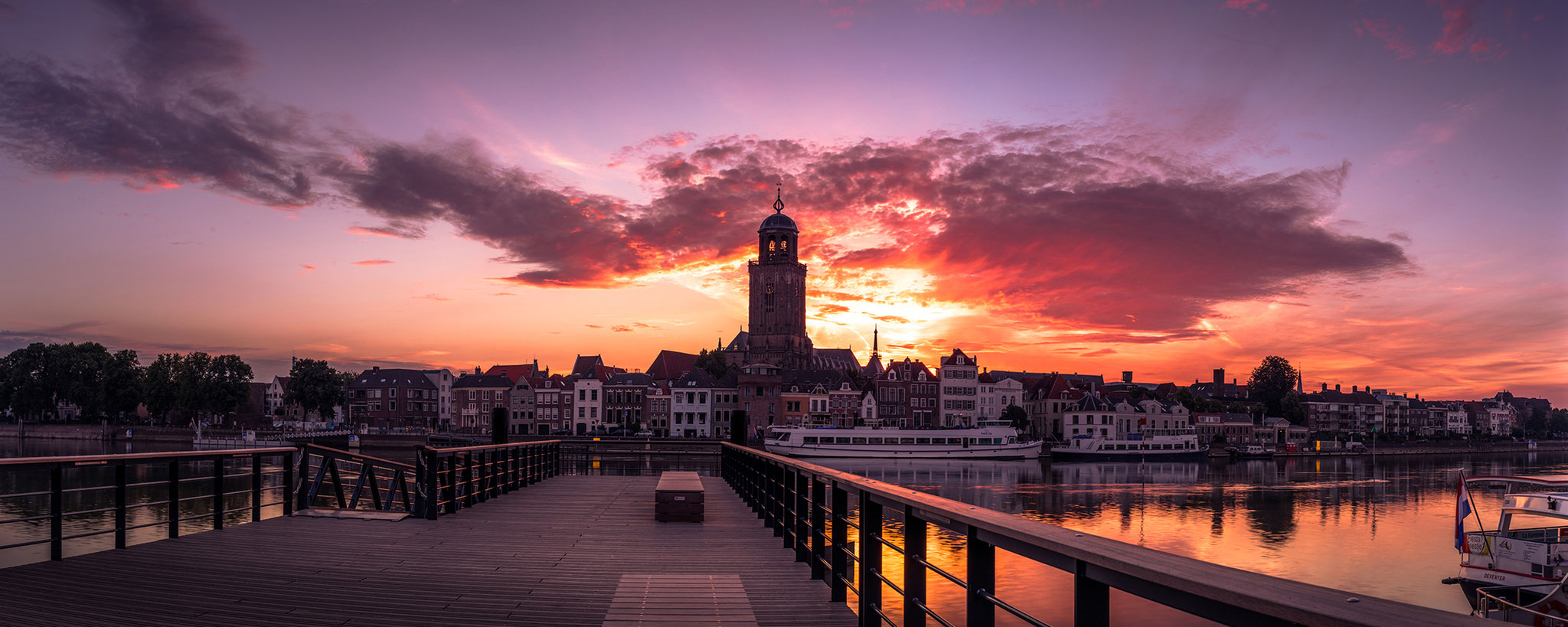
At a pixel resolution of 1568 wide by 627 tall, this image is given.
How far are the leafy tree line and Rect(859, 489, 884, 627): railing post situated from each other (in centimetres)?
12198

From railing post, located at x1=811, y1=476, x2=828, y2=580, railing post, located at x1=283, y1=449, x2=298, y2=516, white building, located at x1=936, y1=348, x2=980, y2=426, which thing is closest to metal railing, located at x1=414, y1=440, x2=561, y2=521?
railing post, located at x1=283, y1=449, x2=298, y2=516

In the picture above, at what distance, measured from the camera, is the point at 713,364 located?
13162 cm

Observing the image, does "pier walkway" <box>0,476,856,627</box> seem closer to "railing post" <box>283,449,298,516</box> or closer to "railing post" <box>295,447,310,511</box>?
"railing post" <box>283,449,298,516</box>

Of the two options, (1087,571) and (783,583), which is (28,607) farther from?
(1087,571)

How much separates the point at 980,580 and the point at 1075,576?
99 centimetres

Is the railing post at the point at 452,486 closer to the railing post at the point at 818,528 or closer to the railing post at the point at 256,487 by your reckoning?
the railing post at the point at 256,487

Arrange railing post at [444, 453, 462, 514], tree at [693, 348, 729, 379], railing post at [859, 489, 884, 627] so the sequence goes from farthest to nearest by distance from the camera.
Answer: tree at [693, 348, 729, 379]
railing post at [444, 453, 462, 514]
railing post at [859, 489, 884, 627]

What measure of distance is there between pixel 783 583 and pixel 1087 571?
220 inches

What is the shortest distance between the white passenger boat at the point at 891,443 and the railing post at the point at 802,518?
2917 inches

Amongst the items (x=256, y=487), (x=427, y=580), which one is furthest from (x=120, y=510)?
(x=427, y=580)

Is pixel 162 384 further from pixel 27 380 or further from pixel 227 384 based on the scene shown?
pixel 27 380

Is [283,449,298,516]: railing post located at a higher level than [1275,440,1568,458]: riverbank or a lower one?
higher

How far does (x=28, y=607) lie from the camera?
263 inches

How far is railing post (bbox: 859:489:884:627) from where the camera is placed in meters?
6.05
